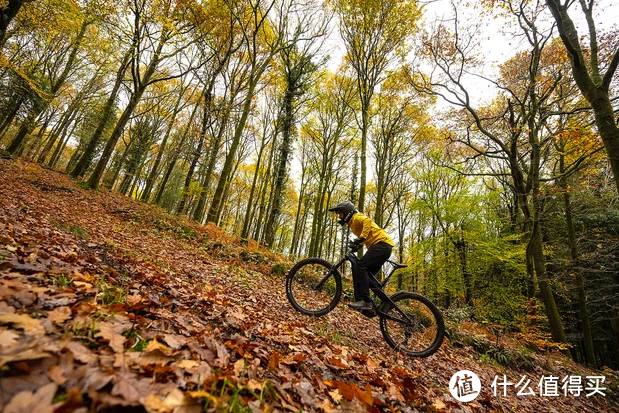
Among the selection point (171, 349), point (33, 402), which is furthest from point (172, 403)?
point (171, 349)

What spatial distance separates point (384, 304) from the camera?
502 cm

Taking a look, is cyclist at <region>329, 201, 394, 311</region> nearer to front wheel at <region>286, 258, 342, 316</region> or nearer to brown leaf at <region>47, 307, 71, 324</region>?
front wheel at <region>286, 258, 342, 316</region>

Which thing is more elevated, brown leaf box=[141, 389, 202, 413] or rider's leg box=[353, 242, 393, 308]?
rider's leg box=[353, 242, 393, 308]

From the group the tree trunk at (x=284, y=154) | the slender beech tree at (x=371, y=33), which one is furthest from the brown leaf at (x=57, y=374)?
the tree trunk at (x=284, y=154)

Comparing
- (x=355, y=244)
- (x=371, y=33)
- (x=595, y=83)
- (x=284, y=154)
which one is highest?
(x=371, y=33)

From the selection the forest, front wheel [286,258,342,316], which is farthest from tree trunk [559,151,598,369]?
front wheel [286,258,342,316]

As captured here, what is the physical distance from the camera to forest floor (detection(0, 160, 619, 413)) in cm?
→ 129

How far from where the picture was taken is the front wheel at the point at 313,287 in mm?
5230

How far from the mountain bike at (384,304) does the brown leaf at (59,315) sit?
370cm

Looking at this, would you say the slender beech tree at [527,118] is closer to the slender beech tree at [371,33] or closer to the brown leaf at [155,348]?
the slender beech tree at [371,33]

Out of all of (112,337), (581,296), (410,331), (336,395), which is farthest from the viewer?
(581,296)

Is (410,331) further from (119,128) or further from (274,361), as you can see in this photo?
(119,128)

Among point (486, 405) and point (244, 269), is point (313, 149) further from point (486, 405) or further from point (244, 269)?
point (486, 405)

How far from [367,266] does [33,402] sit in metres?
4.50
